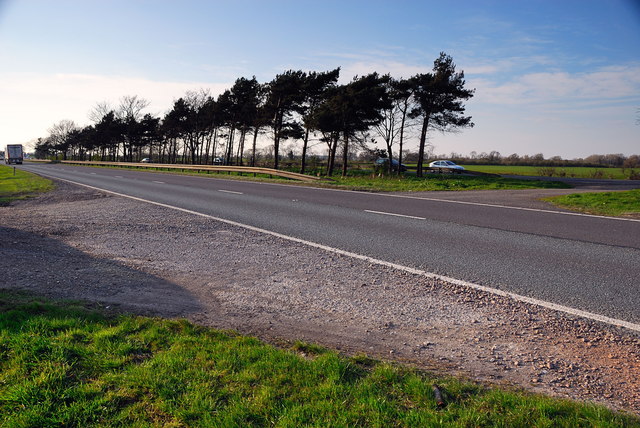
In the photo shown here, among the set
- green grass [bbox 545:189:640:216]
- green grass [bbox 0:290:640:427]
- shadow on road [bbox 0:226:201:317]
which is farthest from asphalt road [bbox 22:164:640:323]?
shadow on road [bbox 0:226:201:317]

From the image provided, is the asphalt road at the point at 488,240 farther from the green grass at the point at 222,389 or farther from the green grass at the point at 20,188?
the green grass at the point at 20,188

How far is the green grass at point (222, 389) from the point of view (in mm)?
2570

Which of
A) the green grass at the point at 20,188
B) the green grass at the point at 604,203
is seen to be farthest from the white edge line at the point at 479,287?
the green grass at the point at 20,188

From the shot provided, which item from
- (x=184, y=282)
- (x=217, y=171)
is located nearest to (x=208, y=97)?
(x=217, y=171)

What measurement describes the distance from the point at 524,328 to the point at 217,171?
35.3 m

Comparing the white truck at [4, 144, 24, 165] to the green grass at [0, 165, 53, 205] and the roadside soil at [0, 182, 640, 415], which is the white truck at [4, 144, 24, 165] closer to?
the green grass at [0, 165, 53, 205]

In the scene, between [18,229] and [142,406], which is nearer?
[142,406]

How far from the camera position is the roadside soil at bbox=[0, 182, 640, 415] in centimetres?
336

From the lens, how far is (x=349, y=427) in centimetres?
249

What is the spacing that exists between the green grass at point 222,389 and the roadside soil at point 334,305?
0.35 metres

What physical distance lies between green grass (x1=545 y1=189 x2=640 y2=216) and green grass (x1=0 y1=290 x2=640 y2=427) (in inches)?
419

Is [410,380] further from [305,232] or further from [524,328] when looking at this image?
[305,232]

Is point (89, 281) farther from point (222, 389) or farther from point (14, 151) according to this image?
point (14, 151)

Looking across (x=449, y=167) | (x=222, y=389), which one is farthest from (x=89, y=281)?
(x=449, y=167)
